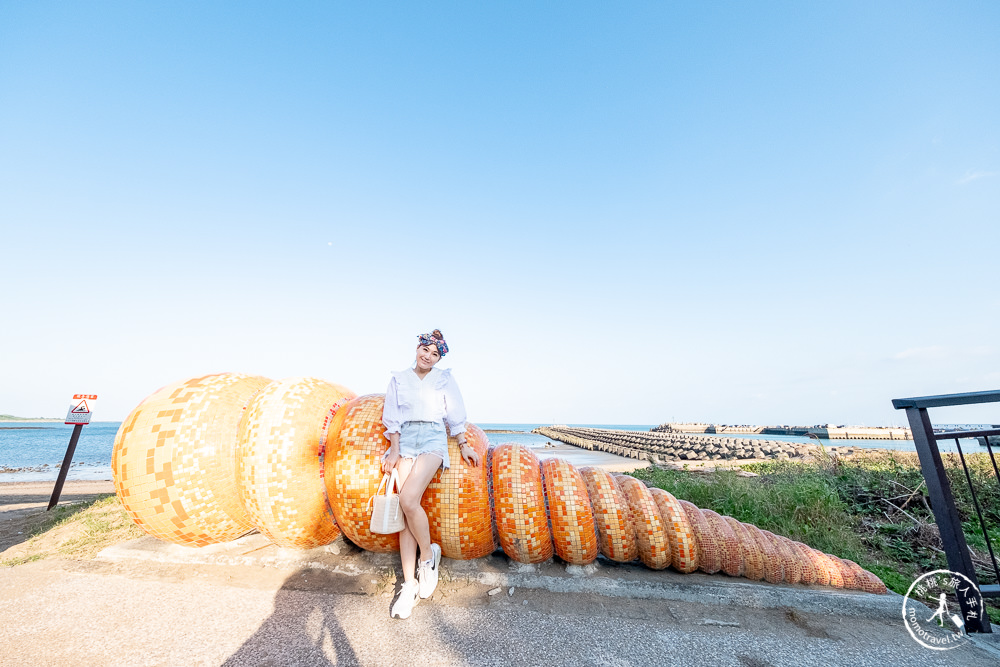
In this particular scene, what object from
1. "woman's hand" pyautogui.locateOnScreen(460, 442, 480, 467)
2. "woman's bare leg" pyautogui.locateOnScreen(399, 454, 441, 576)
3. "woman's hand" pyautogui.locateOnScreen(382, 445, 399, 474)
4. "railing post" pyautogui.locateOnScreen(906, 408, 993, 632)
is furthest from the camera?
"woman's hand" pyautogui.locateOnScreen(460, 442, 480, 467)

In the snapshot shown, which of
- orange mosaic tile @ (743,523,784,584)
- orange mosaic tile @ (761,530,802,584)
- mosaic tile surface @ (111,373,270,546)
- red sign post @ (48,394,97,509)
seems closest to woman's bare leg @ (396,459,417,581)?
mosaic tile surface @ (111,373,270,546)

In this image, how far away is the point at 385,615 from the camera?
289 cm

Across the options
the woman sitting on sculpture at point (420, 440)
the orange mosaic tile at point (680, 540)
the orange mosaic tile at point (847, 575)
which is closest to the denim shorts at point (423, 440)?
the woman sitting on sculpture at point (420, 440)

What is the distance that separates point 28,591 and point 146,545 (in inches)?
35.0

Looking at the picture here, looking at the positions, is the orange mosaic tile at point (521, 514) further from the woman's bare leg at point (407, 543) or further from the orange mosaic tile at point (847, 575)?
the orange mosaic tile at point (847, 575)

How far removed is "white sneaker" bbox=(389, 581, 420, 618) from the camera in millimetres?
2869

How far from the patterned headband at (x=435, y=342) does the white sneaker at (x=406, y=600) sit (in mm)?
1788

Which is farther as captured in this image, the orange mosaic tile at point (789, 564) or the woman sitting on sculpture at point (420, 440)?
the orange mosaic tile at point (789, 564)

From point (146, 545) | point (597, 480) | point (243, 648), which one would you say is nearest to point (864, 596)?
point (597, 480)

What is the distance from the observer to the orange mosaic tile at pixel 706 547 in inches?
135

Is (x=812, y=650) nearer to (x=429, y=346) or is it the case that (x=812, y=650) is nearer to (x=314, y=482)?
(x=429, y=346)

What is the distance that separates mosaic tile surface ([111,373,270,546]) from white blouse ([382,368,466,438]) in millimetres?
1530

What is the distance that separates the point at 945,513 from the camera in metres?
2.88

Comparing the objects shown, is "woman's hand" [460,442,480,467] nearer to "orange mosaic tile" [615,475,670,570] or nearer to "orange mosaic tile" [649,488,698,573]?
"orange mosaic tile" [615,475,670,570]
